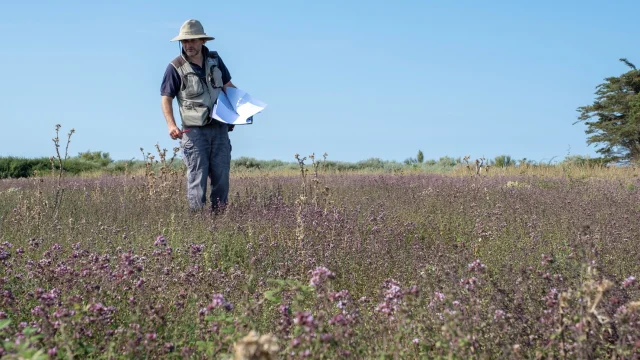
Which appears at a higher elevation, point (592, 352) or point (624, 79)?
point (624, 79)

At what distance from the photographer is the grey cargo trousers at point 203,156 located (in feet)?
26.9

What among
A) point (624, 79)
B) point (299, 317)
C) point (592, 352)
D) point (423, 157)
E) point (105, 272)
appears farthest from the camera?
point (624, 79)

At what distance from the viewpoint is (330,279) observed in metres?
2.87

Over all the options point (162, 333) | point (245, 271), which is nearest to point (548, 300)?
point (162, 333)

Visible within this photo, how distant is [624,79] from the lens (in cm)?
3441

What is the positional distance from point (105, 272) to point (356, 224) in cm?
384

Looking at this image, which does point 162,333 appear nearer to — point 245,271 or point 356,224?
point 245,271

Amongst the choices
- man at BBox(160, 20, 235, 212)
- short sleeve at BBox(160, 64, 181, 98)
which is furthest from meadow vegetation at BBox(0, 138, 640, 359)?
short sleeve at BBox(160, 64, 181, 98)

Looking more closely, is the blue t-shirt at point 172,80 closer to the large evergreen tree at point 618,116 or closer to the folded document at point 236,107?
the folded document at point 236,107

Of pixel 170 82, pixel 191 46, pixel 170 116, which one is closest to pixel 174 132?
pixel 170 116

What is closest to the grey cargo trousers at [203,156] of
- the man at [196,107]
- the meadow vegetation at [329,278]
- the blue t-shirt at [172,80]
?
the man at [196,107]

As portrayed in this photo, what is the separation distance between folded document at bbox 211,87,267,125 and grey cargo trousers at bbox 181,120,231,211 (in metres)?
0.27

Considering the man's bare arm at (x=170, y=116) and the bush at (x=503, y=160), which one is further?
the bush at (x=503, y=160)

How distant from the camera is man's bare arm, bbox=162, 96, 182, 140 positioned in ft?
26.3
